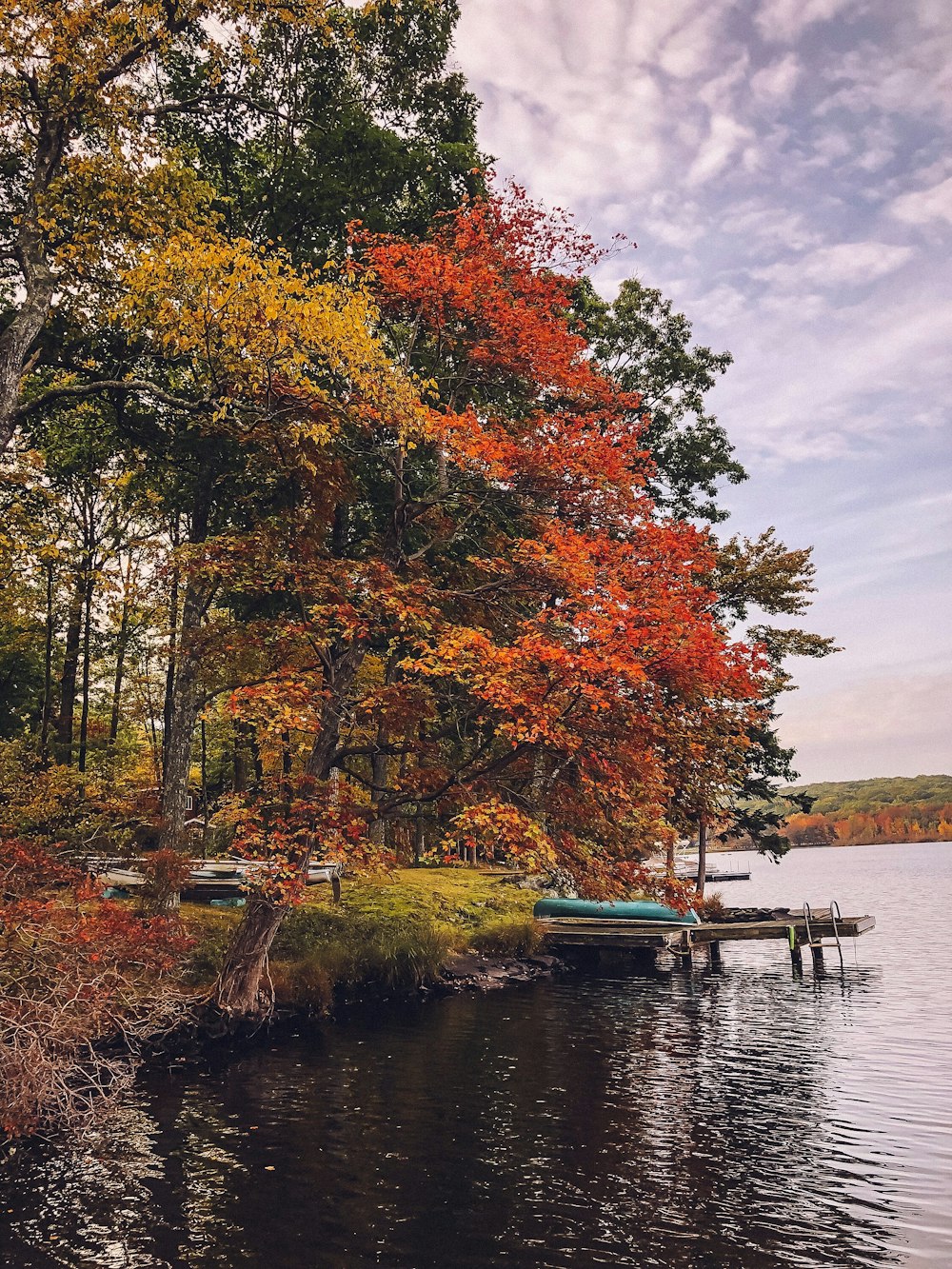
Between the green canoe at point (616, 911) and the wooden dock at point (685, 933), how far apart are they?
3.08ft

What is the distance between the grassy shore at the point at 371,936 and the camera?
59.3 feet

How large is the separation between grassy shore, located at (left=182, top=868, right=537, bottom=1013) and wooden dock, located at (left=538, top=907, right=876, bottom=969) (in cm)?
166

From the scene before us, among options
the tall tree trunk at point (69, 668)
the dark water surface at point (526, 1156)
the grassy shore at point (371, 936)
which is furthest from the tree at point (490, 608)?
the tall tree trunk at point (69, 668)

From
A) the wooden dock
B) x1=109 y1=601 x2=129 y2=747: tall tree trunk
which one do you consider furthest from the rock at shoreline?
x1=109 y1=601 x2=129 y2=747: tall tree trunk

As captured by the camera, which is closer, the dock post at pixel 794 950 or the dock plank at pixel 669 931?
the dock post at pixel 794 950

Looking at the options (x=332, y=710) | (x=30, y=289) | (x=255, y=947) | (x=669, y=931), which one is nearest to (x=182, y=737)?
(x=332, y=710)

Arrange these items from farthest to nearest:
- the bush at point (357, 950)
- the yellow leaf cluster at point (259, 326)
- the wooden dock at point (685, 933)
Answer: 1. the wooden dock at point (685, 933)
2. the bush at point (357, 950)
3. the yellow leaf cluster at point (259, 326)

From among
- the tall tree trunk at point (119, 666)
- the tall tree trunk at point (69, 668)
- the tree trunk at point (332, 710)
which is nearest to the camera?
the tree trunk at point (332, 710)

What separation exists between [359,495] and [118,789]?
44.5 ft

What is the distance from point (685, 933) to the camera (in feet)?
86.2

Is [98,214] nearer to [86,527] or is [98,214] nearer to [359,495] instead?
[359,495]

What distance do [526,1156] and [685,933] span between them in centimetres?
1750

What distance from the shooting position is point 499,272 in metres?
18.0

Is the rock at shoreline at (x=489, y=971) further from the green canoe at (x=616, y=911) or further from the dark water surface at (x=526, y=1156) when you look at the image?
the dark water surface at (x=526, y=1156)
